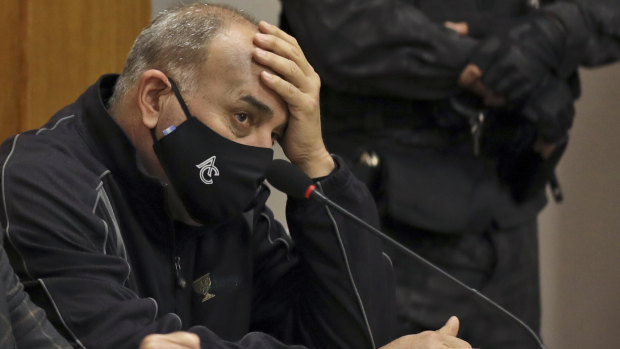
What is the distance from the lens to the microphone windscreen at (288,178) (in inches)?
58.2

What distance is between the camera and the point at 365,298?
5.22 feet

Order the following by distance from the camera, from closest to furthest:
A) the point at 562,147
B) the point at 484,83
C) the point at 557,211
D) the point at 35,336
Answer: the point at 35,336, the point at 484,83, the point at 562,147, the point at 557,211

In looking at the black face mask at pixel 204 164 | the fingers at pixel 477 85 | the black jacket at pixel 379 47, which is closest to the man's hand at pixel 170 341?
the black face mask at pixel 204 164

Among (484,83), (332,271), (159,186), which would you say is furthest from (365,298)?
(484,83)

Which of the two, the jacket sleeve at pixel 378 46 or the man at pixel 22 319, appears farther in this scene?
the jacket sleeve at pixel 378 46

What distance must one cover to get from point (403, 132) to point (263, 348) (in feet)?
3.08

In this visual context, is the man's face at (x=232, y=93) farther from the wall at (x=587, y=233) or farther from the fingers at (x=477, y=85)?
the wall at (x=587, y=233)

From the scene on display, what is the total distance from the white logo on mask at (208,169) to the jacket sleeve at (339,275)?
20cm

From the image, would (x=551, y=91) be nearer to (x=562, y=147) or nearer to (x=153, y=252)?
(x=562, y=147)

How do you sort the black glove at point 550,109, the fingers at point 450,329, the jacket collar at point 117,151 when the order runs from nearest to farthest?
the jacket collar at point 117,151 → the fingers at point 450,329 → the black glove at point 550,109

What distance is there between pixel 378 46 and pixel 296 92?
65 cm

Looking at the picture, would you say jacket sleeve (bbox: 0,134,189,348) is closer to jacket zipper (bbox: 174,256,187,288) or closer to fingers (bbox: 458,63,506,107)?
jacket zipper (bbox: 174,256,187,288)

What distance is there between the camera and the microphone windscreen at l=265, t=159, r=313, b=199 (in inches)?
58.2

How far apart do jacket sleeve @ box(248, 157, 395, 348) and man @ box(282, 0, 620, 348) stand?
544mm
